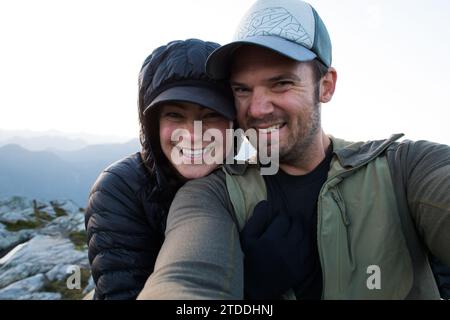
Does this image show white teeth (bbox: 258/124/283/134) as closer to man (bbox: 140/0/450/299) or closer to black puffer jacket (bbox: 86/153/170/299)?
man (bbox: 140/0/450/299)

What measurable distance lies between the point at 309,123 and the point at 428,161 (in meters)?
1.06

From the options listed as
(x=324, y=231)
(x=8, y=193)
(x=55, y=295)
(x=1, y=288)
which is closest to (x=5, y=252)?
(x=1, y=288)

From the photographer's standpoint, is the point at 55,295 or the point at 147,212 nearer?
the point at 147,212

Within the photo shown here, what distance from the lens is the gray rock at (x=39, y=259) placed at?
19.2 m

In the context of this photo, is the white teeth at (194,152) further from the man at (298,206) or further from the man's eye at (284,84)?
the man's eye at (284,84)

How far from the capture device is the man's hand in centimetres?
231

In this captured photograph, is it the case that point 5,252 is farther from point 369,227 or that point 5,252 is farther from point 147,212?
point 369,227

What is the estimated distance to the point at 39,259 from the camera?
70.9 ft

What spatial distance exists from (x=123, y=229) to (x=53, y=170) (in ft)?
207

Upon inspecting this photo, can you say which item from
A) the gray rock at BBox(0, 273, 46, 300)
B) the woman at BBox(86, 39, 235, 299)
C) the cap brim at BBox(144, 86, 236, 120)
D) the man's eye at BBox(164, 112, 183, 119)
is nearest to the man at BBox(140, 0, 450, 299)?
the cap brim at BBox(144, 86, 236, 120)

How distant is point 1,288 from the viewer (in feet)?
55.8

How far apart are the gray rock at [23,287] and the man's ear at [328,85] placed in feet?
59.7

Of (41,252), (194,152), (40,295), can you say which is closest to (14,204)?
(41,252)

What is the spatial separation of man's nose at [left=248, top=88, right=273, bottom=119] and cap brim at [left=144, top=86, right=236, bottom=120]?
0.29 meters
